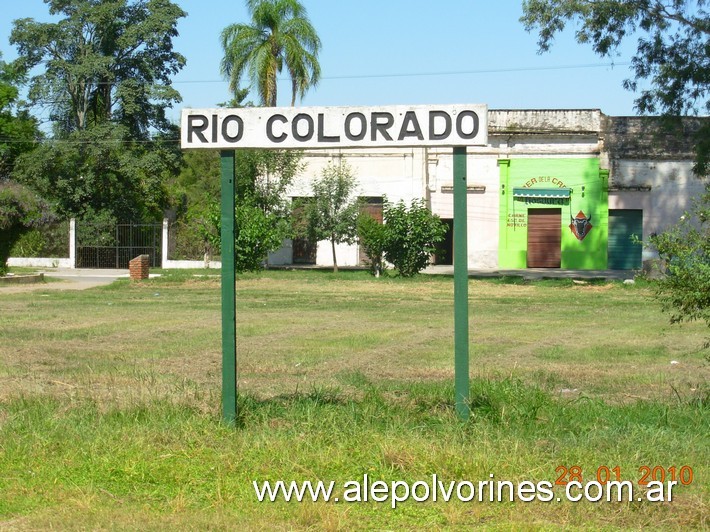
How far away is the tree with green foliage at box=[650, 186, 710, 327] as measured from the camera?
309 inches

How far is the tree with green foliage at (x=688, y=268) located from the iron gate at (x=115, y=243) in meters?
36.0

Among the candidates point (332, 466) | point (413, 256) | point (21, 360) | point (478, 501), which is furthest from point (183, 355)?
point (413, 256)

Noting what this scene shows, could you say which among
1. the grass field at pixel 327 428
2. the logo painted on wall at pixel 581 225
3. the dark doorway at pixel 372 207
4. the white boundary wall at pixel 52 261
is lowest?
the grass field at pixel 327 428

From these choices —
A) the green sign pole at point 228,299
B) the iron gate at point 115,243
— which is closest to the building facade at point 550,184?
the iron gate at point 115,243

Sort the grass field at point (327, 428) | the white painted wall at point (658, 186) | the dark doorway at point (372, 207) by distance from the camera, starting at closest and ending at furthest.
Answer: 1. the grass field at point (327, 428)
2. the dark doorway at point (372, 207)
3. the white painted wall at point (658, 186)

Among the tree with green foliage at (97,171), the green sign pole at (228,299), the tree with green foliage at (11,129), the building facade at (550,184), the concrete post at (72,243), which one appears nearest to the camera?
the green sign pole at (228,299)

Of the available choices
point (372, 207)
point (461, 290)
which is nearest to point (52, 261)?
point (372, 207)

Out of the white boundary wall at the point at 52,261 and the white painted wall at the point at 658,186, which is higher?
the white painted wall at the point at 658,186

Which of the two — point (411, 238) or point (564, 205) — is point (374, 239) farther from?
point (564, 205)

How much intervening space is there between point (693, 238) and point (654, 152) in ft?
116

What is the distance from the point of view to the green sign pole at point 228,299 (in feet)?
22.6

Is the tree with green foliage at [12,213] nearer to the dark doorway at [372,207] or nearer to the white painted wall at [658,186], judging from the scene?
the dark doorway at [372,207]

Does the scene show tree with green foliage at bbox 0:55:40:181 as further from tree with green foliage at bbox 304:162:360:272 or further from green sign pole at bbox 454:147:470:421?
green sign pole at bbox 454:147:470:421

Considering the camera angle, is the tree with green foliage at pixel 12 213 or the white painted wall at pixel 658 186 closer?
the tree with green foliage at pixel 12 213
